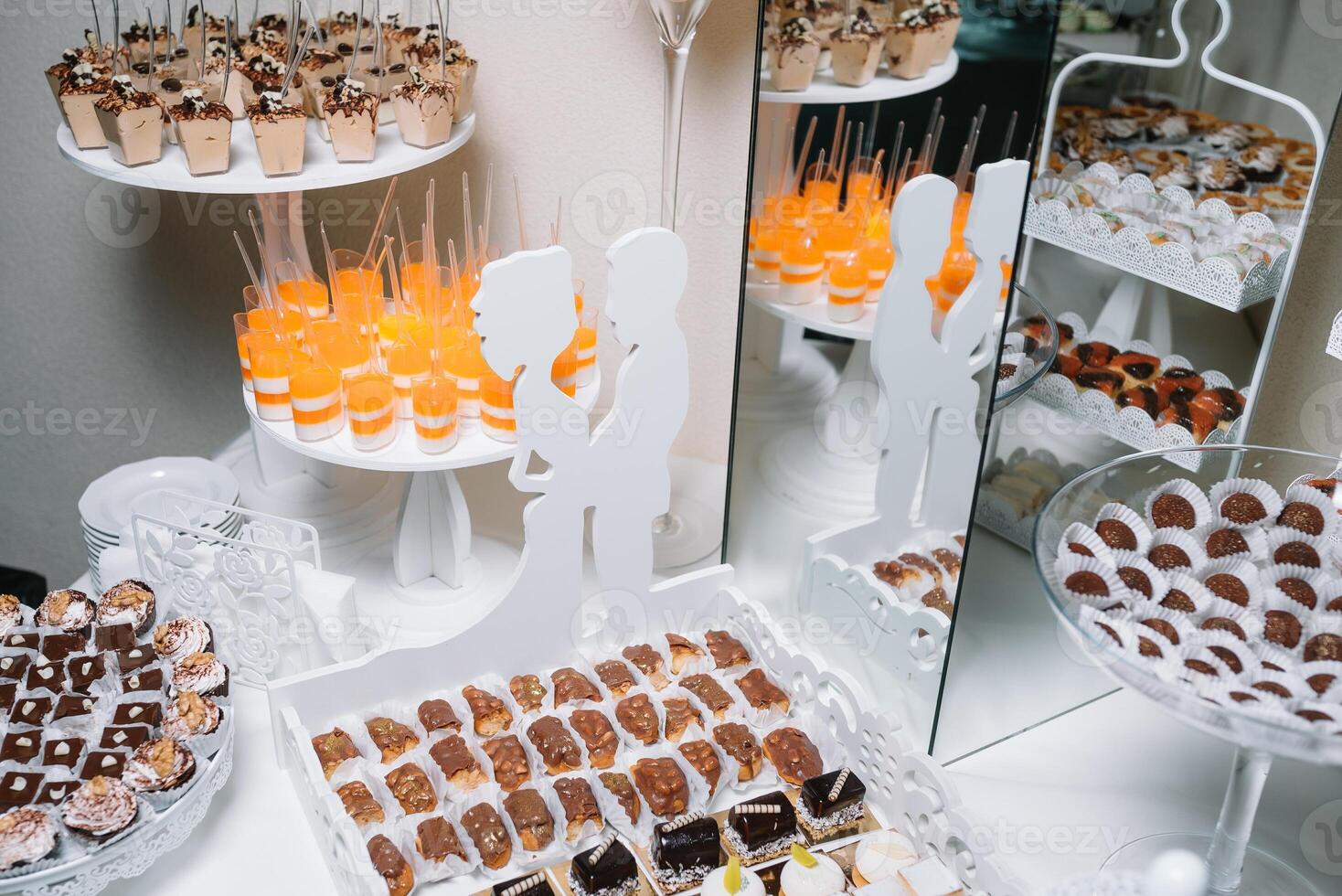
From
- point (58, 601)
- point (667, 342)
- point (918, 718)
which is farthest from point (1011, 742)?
point (58, 601)

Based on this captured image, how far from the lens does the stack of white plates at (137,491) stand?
5.41ft

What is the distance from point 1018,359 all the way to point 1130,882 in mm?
548

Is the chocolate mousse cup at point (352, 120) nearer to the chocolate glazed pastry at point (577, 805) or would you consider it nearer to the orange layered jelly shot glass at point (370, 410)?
the orange layered jelly shot glass at point (370, 410)

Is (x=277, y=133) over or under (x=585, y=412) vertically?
over

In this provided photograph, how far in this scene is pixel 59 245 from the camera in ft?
7.61

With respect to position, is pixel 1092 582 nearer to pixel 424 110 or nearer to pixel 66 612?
pixel 424 110

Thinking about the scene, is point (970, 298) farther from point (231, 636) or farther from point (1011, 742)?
point (231, 636)

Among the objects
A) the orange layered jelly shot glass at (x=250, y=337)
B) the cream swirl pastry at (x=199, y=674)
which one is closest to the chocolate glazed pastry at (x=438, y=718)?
the cream swirl pastry at (x=199, y=674)

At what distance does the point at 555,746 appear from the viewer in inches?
54.7

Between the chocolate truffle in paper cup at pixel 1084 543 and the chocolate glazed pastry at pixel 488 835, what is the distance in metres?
0.67

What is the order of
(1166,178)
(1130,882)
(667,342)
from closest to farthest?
(1130,882) < (667,342) < (1166,178)

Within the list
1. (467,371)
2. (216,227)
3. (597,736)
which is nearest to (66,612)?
(467,371)

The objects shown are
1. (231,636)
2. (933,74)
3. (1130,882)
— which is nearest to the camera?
(1130,882)

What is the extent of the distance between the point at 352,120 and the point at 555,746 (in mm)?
821
